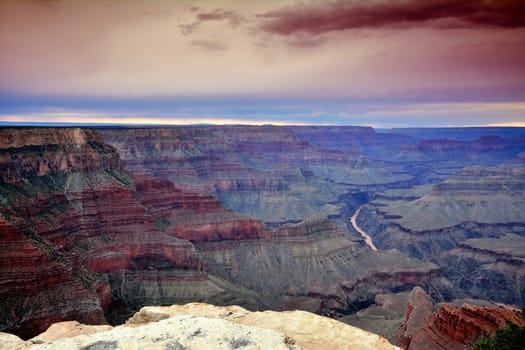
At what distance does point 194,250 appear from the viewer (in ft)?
251

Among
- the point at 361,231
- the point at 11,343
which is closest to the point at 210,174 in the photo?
the point at 361,231

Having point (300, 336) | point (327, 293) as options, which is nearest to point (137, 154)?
point (327, 293)

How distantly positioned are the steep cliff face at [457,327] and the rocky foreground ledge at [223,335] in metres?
27.8

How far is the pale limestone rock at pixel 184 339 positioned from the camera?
48.3 feet

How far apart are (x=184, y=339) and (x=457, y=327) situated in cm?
3738

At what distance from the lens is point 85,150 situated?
257 feet

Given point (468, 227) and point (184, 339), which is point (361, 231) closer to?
point (468, 227)

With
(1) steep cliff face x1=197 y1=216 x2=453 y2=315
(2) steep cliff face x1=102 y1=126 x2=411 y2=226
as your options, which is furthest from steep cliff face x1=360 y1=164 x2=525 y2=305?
(2) steep cliff face x1=102 y1=126 x2=411 y2=226

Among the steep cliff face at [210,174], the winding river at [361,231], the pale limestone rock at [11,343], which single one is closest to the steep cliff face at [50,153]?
the pale limestone rock at [11,343]

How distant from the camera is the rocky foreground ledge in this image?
48.8 ft

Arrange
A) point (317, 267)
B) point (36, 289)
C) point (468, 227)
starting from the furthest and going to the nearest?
point (468, 227) → point (317, 267) → point (36, 289)

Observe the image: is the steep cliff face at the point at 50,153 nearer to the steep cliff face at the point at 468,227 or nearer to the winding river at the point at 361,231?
the steep cliff face at the point at 468,227

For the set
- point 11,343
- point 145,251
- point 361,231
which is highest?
point 11,343

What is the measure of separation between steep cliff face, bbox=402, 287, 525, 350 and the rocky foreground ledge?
27.8 meters
